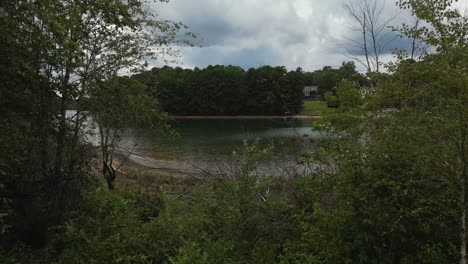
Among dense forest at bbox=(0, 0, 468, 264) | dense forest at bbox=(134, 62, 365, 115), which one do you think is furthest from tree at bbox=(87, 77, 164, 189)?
dense forest at bbox=(134, 62, 365, 115)

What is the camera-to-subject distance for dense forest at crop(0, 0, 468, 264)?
4566 mm

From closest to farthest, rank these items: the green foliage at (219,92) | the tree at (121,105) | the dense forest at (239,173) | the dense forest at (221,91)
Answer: the dense forest at (239,173) < the tree at (121,105) < the dense forest at (221,91) < the green foliage at (219,92)

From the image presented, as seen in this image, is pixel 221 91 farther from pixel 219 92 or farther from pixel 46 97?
pixel 46 97

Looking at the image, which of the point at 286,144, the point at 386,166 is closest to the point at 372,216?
the point at 386,166

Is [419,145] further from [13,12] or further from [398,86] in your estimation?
[13,12]

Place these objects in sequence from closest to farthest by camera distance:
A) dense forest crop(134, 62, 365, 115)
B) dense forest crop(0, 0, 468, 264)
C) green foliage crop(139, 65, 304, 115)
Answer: dense forest crop(0, 0, 468, 264), dense forest crop(134, 62, 365, 115), green foliage crop(139, 65, 304, 115)

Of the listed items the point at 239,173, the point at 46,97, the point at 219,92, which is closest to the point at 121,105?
the point at 46,97

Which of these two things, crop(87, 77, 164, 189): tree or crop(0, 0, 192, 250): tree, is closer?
crop(0, 0, 192, 250): tree

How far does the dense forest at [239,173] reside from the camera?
15.0 ft

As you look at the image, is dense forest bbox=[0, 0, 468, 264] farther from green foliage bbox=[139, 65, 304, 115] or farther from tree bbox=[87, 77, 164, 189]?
green foliage bbox=[139, 65, 304, 115]

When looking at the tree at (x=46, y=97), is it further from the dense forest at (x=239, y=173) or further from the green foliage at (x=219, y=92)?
the green foliage at (x=219, y=92)

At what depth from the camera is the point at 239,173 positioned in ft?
21.5

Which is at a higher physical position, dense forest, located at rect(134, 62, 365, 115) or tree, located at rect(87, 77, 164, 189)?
dense forest, located at rect(134, 62, 365, 115)

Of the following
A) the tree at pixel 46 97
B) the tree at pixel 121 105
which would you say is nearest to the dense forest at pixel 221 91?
the tree at pixel 121 105
